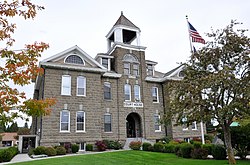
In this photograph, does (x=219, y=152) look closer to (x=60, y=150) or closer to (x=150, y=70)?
(x=60, y=150)

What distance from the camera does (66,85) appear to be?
25.0 metres

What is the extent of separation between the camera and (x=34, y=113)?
22.6ft

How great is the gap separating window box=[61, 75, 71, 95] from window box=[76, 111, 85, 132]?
98.5 inches

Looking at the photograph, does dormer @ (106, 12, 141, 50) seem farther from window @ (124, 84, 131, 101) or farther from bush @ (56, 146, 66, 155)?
bush @ (56, 146, 66, 155)

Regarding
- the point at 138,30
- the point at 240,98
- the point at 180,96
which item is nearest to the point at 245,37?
the point at 240,98

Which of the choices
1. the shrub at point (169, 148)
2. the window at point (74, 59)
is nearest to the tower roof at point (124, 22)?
the window at point (74, 59)

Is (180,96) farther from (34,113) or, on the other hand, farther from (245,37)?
(34,113)

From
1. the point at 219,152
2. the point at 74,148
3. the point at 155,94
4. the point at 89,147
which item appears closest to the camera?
the point at 219,152

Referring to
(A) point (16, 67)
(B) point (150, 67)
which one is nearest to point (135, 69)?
(B) point (150, 67)

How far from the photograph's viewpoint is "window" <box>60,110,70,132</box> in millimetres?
23541

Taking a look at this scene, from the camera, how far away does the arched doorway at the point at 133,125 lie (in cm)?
2942

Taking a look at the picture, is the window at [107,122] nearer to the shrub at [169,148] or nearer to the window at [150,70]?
the shrub at [169,148]

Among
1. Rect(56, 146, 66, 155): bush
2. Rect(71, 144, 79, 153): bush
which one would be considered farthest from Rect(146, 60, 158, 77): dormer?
Rect(56, 146, 66, 155): bush

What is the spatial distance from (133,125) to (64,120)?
9877 mm
